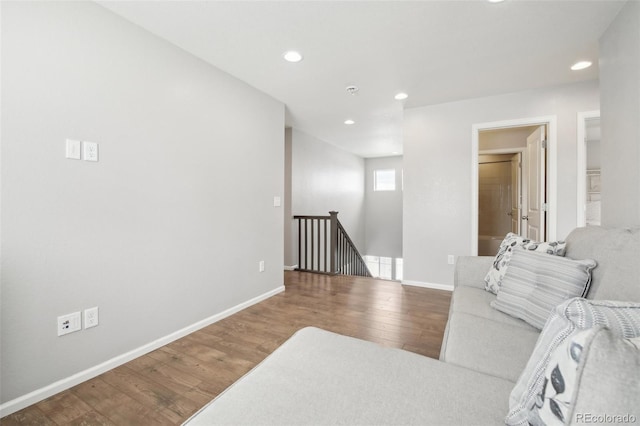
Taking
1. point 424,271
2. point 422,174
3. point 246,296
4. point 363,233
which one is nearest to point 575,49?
point 422,174

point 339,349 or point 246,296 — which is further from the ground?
point 339,349

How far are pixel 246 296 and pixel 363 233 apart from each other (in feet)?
17.8

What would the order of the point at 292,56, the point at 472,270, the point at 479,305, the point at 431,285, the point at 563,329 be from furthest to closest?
the point at 431,285 < the point at 292,56 < the point at 472,270 < the point at 479,305 < the point at 563,329

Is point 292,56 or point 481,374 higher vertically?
point 292,56

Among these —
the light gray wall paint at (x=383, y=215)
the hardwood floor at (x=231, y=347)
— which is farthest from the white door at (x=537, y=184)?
the light gray wall paint at (x=383, y=215)

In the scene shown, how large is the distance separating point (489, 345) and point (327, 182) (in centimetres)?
502

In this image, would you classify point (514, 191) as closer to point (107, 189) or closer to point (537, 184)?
point (537, 184)

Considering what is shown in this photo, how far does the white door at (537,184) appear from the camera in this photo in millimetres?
3207

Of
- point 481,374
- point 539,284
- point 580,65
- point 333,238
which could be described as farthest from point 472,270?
point 333,238

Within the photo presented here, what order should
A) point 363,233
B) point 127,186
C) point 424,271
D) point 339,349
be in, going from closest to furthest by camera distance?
1. point 339,349
2. point 127,186
3. point 424,271
4. point 363,233

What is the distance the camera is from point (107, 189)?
6.10 feet

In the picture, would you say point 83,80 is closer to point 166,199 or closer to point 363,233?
point 166,199

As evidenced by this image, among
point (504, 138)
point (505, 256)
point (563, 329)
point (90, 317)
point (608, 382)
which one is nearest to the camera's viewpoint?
point (608, 382)

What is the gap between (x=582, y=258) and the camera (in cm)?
143
